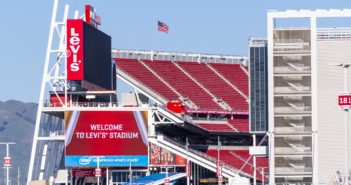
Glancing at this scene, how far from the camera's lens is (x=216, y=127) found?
177750 millimetres

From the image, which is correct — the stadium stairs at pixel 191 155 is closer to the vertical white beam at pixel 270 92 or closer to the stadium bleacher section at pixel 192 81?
the vertical white beam at pixel 270 92

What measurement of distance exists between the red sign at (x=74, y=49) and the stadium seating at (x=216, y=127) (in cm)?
3808

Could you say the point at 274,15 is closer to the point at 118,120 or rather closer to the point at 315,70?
the point at 315,70

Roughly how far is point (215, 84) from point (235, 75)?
5079 mm

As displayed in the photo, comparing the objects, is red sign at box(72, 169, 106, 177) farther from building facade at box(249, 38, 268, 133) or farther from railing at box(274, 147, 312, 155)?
railing at box(274, 147, 312, 155)

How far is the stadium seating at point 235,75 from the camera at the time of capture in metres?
192

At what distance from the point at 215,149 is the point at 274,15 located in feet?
130

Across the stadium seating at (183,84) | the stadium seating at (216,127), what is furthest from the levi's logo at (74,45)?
the stadium seating at (183,84)

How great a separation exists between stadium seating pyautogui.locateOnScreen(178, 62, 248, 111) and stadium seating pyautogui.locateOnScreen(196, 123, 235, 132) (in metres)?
7.74

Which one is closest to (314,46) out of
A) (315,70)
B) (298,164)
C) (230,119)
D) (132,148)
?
(315,70)

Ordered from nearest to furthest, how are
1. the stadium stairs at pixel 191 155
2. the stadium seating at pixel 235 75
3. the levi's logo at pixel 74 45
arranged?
the levi's logo at pixel 74 45, the stadium stairs at pixel 191 155, the stadium seating at pixel 235 75

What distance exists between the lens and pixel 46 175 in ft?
503

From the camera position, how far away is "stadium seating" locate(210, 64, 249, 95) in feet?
629

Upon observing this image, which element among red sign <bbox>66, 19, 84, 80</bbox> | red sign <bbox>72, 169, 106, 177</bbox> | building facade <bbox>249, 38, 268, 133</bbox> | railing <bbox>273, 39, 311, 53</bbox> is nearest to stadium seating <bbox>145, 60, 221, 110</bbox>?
building facade <bbox>249, 38, 268, 133</bbox>
